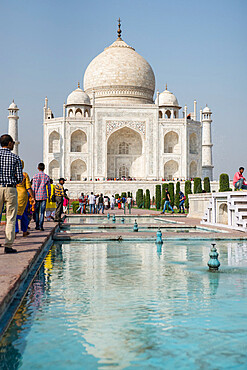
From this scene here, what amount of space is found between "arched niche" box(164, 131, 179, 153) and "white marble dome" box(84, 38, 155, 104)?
3.09 meters

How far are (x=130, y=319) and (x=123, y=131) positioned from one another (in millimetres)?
30131

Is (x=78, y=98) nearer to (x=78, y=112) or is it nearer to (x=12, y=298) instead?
(x=78, y=112)

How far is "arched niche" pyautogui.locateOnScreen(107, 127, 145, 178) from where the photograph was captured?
105 feet

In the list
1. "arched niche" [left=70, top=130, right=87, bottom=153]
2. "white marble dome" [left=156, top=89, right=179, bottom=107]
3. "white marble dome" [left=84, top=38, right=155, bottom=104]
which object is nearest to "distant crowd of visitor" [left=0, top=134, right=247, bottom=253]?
"arched niche" [left=70, top=130, right=87, bottom=153]

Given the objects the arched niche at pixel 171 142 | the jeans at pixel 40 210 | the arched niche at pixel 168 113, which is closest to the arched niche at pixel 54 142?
the arched niche at pixel 171 142

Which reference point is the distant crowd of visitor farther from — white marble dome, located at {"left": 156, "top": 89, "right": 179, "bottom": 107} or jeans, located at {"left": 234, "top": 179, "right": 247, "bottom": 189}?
white marble dome, located at {"left": 156, "top": 89, "right": 179, "bottom": 107}

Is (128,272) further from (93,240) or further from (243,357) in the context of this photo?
(93,240)

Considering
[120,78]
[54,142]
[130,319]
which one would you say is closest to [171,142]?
[120,78]

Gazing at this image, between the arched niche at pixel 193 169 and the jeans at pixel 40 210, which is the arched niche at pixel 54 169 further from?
the jeans at pixel 40 210

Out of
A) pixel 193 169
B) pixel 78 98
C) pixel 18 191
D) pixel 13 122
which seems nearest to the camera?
pixel 18 191

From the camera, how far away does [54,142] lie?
3172 cm

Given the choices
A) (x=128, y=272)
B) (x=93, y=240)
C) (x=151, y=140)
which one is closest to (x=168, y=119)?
(x=151, y=140)

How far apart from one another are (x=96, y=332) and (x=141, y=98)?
31.4m

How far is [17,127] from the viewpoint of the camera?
31.9m
